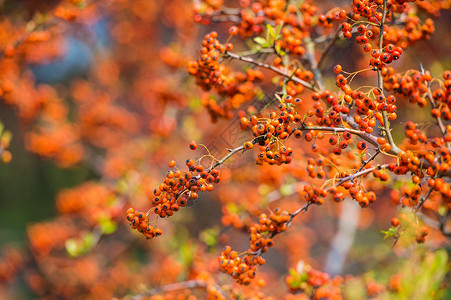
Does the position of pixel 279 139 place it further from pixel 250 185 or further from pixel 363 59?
pixel 250 185

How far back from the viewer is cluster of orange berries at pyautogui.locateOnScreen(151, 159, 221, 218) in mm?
1406

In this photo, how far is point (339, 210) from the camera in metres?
4.91

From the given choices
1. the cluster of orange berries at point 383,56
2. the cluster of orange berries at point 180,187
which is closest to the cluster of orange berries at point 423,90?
the cluster of orange berries at point 383,56

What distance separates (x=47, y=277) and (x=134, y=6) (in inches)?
164

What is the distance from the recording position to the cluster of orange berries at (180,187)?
141 centimetres

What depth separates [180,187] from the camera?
55.6 inches

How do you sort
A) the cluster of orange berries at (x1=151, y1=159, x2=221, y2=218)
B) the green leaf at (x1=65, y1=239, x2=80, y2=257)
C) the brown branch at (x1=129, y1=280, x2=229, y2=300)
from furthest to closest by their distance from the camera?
the green leaf at (x1=65, y1=239, x2=80, y2=257) → the brown branch at (x1=129, y1=280, x2=229, y2=300) → the cluster of orange berries at (x1=151, y1=159, x2=221, y2=218)

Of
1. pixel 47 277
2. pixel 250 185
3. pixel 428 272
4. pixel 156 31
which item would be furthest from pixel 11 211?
pixel 428 272

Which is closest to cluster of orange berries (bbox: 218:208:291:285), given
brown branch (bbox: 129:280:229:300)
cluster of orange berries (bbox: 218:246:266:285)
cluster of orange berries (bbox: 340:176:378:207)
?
cluster of orange berries (bbox: 218:246:266:285)

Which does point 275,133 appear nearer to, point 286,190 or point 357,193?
point 357,193

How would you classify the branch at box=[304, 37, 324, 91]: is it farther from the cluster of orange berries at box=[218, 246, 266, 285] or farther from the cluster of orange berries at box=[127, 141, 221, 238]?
the cluster of orange berries at box=[218, 246, 266, 285]

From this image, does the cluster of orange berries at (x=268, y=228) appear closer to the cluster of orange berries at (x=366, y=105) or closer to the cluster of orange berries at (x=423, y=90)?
the cluster of orange berries at (x=366, y=105)

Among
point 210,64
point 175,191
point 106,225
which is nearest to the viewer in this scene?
point 175,191

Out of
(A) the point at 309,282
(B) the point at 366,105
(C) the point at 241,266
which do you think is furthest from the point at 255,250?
(B) the point at 366,105
